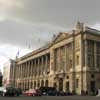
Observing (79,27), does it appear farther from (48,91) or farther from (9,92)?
(9,92)

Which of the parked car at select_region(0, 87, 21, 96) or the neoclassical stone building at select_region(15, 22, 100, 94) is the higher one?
the neoclassical stone building at select_region(15, 22, 100, 94)

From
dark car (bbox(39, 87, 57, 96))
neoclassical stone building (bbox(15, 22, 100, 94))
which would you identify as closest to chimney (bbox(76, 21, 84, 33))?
neoclassical stone building (bbox(15, 22, 100, 94))

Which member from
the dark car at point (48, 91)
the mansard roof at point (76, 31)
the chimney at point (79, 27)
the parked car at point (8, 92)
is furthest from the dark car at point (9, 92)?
the chimney at point (79, 27)

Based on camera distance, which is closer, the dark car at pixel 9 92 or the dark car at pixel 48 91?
the dark car at pixel 9 92

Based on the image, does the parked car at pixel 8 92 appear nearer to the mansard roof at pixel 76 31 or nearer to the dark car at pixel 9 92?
the dark car at pixel 9 92

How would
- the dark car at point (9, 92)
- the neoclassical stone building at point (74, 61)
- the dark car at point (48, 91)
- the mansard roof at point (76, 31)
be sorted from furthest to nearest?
the mansard roof at point (76, 31) → the neoclassical stone building at point (74, 61) → the dark car at point (48, 91) → the dark car at point (9, 92)

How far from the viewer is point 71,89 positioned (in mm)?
68438

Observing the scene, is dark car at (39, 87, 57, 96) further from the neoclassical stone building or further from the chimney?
the chimney

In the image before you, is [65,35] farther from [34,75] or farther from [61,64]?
[34,75]

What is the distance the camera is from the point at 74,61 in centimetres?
7044

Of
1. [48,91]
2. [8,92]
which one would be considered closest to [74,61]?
[48,91]

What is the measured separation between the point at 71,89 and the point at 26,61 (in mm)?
49361

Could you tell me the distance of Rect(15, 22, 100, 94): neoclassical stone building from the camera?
65312mm

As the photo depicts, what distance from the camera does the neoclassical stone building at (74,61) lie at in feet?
214
